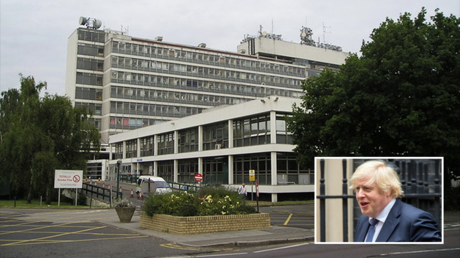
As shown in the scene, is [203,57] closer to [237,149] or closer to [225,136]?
[225,136]

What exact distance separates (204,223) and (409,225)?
46.8ft

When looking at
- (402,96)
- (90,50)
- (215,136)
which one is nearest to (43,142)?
(215,136)

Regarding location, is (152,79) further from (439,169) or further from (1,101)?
(439,169)

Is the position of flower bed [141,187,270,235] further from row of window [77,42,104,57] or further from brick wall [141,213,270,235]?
row of window [77,42,104,57]

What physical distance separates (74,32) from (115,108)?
18943 mm

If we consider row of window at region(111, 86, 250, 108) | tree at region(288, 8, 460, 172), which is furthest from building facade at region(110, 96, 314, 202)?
row of window at region(111, 86, 250, 108)

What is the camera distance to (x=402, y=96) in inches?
942

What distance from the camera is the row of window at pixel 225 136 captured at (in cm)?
3912

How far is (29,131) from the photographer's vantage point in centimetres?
3650

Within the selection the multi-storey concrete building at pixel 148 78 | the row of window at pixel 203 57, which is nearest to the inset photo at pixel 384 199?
the multi-storey concrete building at pixel 148 78

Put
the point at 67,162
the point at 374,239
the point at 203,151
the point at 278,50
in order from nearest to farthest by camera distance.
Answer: the point at 374,239
the point at 67,162
the point at 203,151
the point at 278,50

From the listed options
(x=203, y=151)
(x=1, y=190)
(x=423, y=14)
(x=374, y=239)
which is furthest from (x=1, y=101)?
(x=374, y=239)

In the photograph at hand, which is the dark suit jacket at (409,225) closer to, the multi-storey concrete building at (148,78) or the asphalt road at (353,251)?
the asphalt road at (353,251)

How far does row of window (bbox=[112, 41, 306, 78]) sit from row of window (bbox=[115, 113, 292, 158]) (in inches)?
1154
